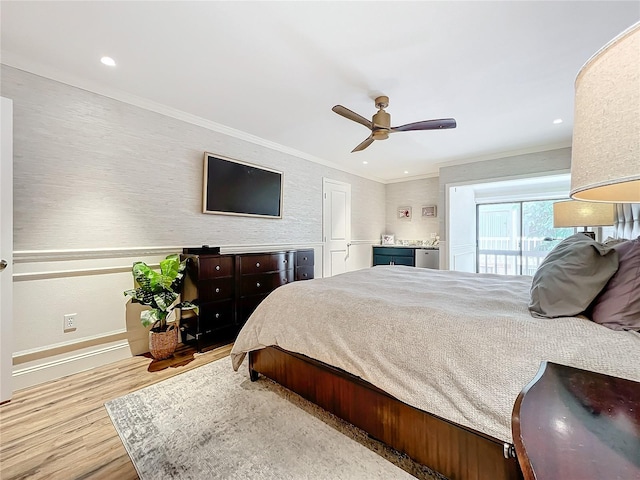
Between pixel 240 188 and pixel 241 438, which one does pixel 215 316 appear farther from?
pixel 240 188

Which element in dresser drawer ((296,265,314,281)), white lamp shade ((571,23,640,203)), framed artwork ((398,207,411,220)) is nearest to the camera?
white lamp shade ((571,23,640,203))

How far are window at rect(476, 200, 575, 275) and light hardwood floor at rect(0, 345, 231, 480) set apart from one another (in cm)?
620

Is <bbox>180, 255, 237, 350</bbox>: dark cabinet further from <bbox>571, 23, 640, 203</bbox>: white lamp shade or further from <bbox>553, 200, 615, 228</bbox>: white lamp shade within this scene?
<bbox>553, 200, 615, 228</bbox>: white lamp shade

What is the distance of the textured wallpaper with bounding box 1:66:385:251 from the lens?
219cm

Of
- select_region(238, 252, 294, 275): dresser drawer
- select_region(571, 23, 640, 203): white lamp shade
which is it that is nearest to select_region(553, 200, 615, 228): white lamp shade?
select_region(571, 23, 640, 203): white lamp shade

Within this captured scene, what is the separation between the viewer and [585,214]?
2717 mm

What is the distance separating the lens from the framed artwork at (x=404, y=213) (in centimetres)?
607

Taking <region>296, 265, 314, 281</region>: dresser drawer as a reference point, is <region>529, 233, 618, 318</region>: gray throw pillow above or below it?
above

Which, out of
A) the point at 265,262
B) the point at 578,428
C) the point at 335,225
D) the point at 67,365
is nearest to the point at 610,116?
the point at 578,428

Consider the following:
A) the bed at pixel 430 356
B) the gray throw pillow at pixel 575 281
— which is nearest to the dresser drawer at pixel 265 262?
the bed at pixel 430 356

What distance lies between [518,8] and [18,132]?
3.59 m

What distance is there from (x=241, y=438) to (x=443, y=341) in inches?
50.3

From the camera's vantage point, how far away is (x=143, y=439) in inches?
62.9

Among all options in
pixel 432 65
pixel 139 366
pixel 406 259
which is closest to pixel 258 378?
pixel 139 366
